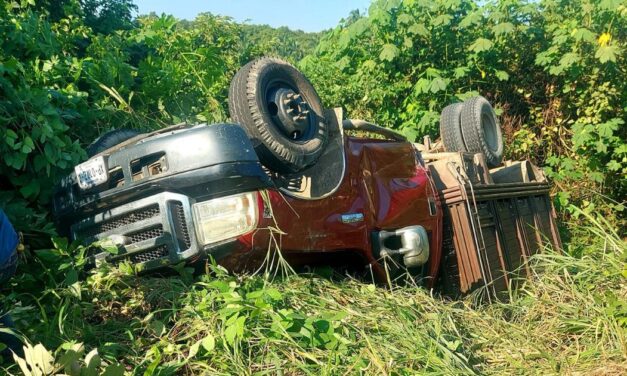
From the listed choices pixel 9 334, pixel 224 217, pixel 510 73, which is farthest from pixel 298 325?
pixel 510 73

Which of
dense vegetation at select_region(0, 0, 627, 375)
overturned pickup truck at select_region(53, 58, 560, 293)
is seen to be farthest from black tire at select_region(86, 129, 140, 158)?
dense vegetation at select_region(0, 0, 627, 375)

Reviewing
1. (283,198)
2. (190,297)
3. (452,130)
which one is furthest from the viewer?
(452,130)

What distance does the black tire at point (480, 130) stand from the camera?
6207mm

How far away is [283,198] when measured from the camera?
338cm

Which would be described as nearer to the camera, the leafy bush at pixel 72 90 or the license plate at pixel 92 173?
the license plate at pixel 92 173

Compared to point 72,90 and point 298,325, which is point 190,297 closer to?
point 298,325

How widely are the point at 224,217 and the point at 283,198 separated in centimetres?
34

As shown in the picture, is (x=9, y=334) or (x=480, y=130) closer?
(x=9, y=334)

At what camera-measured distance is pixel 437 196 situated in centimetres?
476

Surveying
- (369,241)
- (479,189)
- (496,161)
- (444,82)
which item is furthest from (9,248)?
(444,82)

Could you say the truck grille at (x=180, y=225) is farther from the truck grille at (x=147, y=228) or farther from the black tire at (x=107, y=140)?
the black tire at (x=107, y=140)

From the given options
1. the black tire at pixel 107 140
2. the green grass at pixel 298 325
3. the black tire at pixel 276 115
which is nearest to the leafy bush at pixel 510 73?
the black tire at pixel 276 115

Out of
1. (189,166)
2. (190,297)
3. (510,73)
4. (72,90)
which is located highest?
(510,73)

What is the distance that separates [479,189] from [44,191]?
9.89 feet
